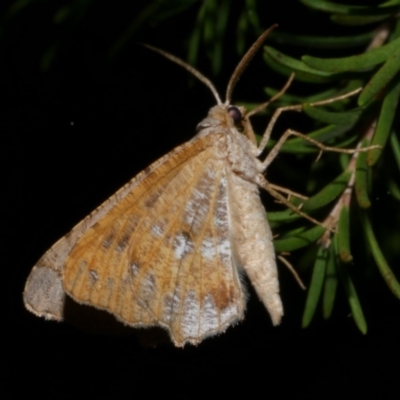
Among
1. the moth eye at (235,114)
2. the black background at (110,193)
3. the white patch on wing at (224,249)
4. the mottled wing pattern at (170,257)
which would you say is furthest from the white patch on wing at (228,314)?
the moth eye at (235,114)

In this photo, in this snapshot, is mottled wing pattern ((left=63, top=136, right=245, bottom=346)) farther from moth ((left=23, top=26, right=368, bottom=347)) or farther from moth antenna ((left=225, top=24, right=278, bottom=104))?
moth antenna ((left=225, top=24, right=278, bottom=104))

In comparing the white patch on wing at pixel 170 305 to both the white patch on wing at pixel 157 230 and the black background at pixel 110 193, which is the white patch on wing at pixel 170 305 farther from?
the black background at pixel 110 193

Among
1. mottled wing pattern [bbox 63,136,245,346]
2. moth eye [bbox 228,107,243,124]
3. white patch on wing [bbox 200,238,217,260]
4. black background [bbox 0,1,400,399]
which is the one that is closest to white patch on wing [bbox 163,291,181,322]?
mottled wing pattern [bbox 63,136,245,346]

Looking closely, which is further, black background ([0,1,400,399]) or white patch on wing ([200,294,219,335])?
black background ([0,1,400,399])

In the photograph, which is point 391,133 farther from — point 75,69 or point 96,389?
point 96,389

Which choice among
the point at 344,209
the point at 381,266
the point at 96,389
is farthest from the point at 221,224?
the point at 96,389

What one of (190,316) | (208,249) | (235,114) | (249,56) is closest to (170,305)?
(190,316)

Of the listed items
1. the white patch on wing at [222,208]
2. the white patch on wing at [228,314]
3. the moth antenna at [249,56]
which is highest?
the moth antenna at [249,56]
